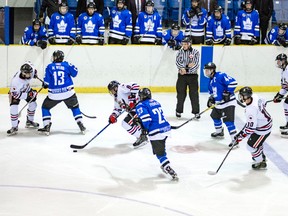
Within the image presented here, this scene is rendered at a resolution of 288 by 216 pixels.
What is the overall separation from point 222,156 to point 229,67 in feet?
12.5

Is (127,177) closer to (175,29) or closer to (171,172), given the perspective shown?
(171,172)

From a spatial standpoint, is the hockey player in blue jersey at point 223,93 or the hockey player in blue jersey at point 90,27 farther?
the hockey player in blue jersey at point 90,27

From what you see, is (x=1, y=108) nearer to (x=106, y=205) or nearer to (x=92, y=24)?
(x=92, y=24)

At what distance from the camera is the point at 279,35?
33.8ft

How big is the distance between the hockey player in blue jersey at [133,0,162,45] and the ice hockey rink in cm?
239

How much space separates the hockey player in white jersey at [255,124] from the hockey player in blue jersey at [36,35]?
14.8ft

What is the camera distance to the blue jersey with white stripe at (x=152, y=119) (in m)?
5.71

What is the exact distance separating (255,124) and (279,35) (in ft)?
15.6

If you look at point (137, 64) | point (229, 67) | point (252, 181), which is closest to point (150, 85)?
point (137, 64)

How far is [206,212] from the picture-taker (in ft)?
16.7

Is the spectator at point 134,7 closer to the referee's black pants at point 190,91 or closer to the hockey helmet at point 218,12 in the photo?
the hockey helmet at point 218,12

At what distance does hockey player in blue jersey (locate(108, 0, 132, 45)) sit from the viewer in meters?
9.86

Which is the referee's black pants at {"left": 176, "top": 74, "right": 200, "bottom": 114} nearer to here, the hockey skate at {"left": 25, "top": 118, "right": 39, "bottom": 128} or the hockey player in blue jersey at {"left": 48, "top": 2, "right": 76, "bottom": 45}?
the hockey skate at {"left": 25, "top": 118, "right": 39, "bottom": 128}

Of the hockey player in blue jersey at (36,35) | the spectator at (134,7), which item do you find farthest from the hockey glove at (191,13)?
the hockey player in blue jersey at (36,35)
